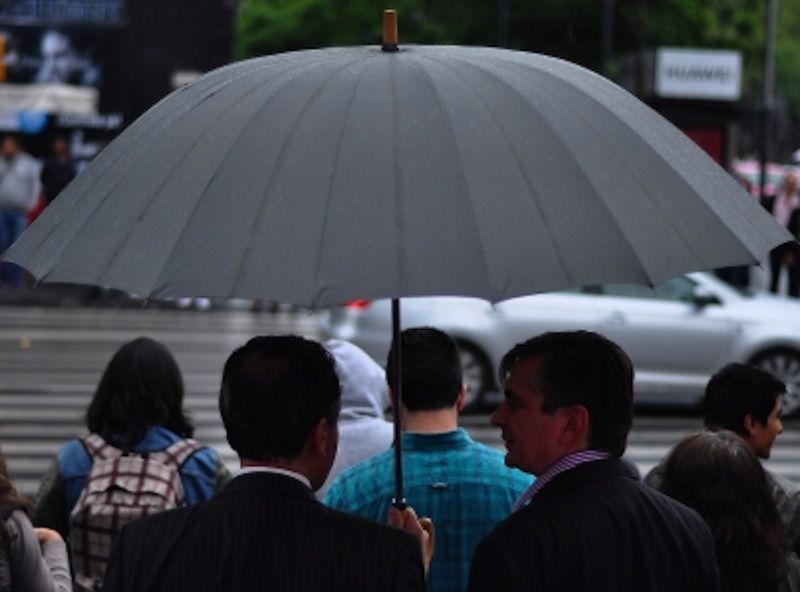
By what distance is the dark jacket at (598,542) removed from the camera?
11.3ft

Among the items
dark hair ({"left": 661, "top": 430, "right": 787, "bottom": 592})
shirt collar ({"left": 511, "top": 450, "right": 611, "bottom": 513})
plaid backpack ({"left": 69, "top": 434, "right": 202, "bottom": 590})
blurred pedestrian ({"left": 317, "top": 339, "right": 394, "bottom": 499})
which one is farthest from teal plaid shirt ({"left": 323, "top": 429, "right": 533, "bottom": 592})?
blurred pedestrian ({"left": 317, "top": 339, "right": 394, "bottom": 499})

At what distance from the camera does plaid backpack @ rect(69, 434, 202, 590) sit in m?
5.50

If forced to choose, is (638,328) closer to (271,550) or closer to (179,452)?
(179,452)

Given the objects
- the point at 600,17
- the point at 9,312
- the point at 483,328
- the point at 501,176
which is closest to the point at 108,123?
the point at 9,312

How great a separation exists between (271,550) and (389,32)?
1.22 metres

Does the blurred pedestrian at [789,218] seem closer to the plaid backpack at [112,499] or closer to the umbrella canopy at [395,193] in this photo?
the plaid backpack at [112,499]

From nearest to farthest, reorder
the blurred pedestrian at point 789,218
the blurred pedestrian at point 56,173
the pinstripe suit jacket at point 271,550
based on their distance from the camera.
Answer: the pinstripe suit jacket at point 271,550, the blurred pedestrian at point 789,218, the blurred pedestrian at point 56,173

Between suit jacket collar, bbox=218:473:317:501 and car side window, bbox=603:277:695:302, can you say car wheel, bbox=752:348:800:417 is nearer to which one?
car side window, bbox=603:277:695:302

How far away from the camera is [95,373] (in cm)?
1847

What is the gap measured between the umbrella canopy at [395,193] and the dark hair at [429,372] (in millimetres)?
1131

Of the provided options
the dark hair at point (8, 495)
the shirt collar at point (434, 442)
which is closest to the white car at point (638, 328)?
the shirt collar at point (434, 442)

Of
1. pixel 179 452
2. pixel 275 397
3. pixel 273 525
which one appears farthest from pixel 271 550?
pixel 179 452

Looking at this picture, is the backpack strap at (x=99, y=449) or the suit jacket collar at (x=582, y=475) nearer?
the suit jacket collar at (x=582, y=475)

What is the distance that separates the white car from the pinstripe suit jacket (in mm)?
12666
